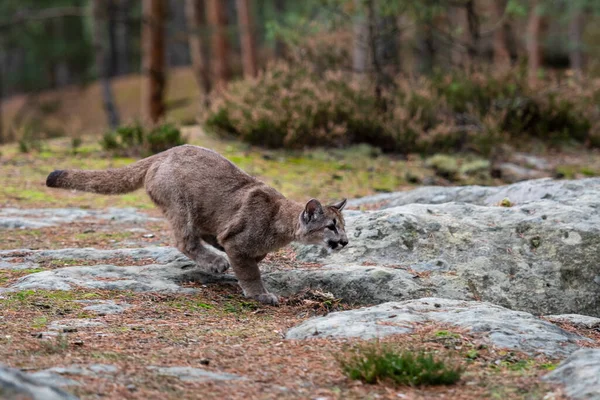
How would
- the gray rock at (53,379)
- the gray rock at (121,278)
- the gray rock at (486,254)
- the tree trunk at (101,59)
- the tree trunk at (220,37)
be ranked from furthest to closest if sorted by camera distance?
the tree trunk at (101,59)
the tree trunk at (220,37)
the gray rock at (486,254)
the gray rock at (121,278)
the gray rock at (53,379)

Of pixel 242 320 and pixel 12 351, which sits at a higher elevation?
pixel 12 351

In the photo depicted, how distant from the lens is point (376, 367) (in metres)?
4.20

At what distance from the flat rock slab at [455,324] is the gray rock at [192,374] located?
104 centimetres

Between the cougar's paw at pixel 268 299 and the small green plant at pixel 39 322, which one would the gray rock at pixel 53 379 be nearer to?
the small green plant at pixel 39 322

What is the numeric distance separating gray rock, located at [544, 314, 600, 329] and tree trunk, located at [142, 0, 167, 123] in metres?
16.4

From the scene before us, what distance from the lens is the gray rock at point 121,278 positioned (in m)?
6.16

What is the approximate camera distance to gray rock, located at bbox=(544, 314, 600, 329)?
19.4ft

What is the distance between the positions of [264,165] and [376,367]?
937cm

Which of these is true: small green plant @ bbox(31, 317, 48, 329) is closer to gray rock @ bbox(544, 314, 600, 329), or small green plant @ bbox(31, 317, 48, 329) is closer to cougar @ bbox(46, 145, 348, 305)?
cougar @ bbox(46, 145, 348, 305)

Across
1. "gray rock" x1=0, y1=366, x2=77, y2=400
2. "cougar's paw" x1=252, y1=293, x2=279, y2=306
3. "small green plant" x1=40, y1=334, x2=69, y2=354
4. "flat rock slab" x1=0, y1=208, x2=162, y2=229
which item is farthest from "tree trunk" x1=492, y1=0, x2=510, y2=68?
"gray rock" x1=0, y1=366, x2=77, y2=400

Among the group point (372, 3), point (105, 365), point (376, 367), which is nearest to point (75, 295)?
point (105, 365)

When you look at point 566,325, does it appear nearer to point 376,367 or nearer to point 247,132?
point 376,367

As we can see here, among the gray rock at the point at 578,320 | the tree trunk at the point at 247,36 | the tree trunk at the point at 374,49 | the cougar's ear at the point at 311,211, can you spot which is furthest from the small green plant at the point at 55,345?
the tree trunk at the point at 247,36

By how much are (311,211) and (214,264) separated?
120 cm
